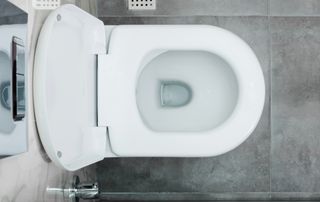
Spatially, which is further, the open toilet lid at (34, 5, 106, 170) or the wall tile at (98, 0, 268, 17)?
Result: the wall tile at (98, 0, 268, 17)

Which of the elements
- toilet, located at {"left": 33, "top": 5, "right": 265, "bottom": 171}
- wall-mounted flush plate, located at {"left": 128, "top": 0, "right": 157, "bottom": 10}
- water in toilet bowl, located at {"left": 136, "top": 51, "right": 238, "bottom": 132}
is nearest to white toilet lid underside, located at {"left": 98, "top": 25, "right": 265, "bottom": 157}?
toilet, located at {"left": 33, "top": 5, "right": 265, "bottom": 171}

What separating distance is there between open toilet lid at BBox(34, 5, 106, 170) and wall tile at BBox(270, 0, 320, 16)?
2.45 feet

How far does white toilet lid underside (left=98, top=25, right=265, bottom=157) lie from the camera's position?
1.23 metres

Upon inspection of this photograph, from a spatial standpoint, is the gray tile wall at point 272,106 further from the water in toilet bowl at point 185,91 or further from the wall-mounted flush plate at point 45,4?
the wall-mounted flush plate at point 45,4

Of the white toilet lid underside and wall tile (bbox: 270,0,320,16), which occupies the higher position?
wall tile (bbox: 270,0,320,16)

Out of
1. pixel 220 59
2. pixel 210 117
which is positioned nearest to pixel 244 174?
pixel 210 117

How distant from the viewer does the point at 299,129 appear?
173 centimetres

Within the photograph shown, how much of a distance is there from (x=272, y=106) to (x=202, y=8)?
45 cm

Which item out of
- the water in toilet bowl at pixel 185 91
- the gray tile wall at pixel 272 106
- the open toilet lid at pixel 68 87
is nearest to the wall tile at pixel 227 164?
the gray tile wall at pixel 272 106

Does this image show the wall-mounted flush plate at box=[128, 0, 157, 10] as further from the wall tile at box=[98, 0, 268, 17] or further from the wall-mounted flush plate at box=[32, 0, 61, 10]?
the wall-mounted flush plate at box=[32, 0, 61, 10]

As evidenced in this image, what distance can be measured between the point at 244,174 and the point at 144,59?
663 millimetres

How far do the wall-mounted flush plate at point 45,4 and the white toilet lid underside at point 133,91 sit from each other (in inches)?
7.2

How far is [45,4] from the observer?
43.3 inches

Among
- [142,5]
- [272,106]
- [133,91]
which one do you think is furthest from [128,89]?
[272,106]
